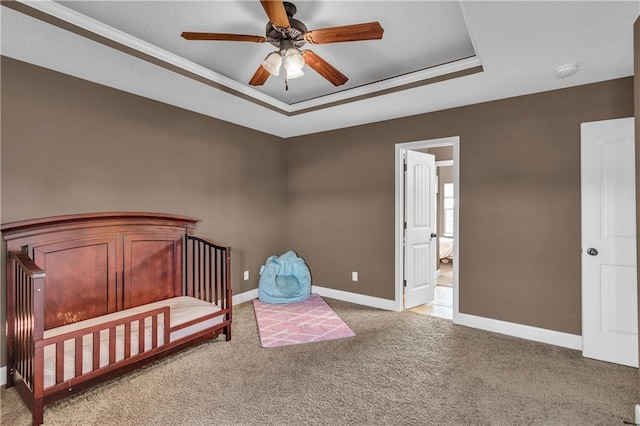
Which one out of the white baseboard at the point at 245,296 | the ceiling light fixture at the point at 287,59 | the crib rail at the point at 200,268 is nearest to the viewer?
the ceiling light fixture at the point at 287,59

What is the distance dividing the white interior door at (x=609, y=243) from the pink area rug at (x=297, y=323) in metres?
2.09

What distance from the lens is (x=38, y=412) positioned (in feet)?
5.93

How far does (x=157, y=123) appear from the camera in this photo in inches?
125

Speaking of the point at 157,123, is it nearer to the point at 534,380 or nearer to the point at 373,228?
the point at 373,228

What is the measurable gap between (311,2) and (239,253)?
297 centimetres

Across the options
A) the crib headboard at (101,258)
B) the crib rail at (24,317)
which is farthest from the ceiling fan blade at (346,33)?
the crib headboard at (101,258)

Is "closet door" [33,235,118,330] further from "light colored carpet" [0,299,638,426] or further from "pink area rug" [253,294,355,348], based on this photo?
"pink area rug" [253,294,355,348]

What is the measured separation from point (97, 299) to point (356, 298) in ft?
9.23

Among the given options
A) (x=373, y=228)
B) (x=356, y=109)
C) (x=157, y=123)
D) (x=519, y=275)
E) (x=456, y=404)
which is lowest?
(x=456, y=404)

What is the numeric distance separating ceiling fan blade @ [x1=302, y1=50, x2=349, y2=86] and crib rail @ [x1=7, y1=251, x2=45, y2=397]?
2.07m

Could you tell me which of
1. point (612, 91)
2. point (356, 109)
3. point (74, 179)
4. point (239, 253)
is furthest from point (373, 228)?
point (74, 179)

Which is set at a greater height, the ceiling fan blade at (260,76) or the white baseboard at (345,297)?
the ceiling fan blade at (260,76)

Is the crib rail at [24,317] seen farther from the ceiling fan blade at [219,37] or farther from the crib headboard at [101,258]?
the ceiling fan blade at [219,37]

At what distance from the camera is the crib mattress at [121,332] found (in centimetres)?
196
